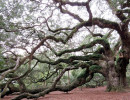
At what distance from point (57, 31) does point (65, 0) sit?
2.39 metres

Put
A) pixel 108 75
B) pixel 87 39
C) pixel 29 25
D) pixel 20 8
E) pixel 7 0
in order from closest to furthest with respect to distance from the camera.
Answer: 1. pixel 7 0
2. pixel 20 8
3. pixel 29 25
4. pixel 108 75
5. pixel 87 39

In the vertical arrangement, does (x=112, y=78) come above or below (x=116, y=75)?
below

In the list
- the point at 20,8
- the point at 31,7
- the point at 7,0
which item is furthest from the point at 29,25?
the point at 7,0

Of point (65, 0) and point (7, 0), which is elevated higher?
point (65, 0)

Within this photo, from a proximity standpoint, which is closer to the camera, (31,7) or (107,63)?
(31,7)

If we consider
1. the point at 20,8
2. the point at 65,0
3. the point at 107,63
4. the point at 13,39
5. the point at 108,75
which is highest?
the point at 65,0

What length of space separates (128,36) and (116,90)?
3416 mm

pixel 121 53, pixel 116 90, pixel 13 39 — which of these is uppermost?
pixel 13 39

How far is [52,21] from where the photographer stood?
9.26 meters

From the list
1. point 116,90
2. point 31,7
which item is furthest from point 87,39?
point 31,7

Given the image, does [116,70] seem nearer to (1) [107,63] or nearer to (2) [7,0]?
(1) [107,63]

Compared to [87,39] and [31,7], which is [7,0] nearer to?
[31,7]

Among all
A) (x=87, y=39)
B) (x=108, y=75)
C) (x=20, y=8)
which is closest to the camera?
(x=20, y=8)

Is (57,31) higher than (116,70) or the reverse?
higher
